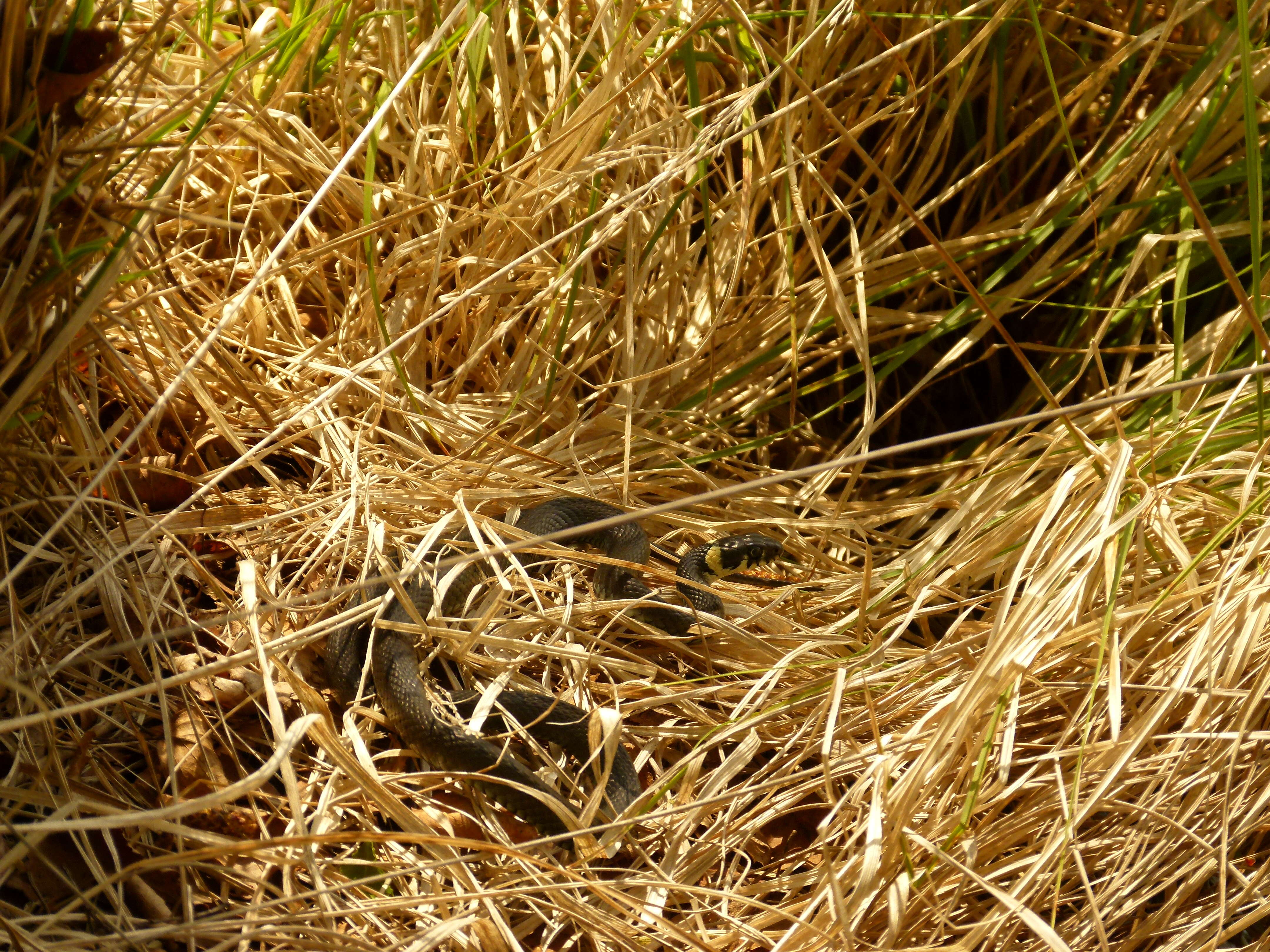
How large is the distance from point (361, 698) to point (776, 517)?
138 cm

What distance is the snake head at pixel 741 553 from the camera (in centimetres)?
310

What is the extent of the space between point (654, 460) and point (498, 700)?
3.18 feet

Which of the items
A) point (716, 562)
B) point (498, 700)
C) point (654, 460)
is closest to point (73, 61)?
point (498, 700)

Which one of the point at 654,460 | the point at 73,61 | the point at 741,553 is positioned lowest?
the point at 741,553

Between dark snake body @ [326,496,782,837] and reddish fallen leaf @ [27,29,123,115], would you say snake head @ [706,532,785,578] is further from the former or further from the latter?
reddish fallen leaf @ [27,29,123,115]

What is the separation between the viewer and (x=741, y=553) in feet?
10.4

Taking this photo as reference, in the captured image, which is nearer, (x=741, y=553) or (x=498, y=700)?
(x=498, y=700)

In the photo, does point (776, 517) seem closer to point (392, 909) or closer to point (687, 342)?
point (687, 342)

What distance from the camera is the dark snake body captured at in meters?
2.30

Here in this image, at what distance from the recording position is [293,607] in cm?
185

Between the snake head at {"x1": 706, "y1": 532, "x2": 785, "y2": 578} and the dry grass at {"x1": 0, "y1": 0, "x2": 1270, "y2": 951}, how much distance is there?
72 millimetres

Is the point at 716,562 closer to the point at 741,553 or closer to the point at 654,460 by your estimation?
the point at 741,553

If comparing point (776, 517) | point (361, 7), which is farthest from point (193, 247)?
point (776, 517)

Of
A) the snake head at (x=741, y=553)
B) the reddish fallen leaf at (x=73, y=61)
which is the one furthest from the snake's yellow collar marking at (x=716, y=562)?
the reddish fallen leaf at (x=73, y=61)
